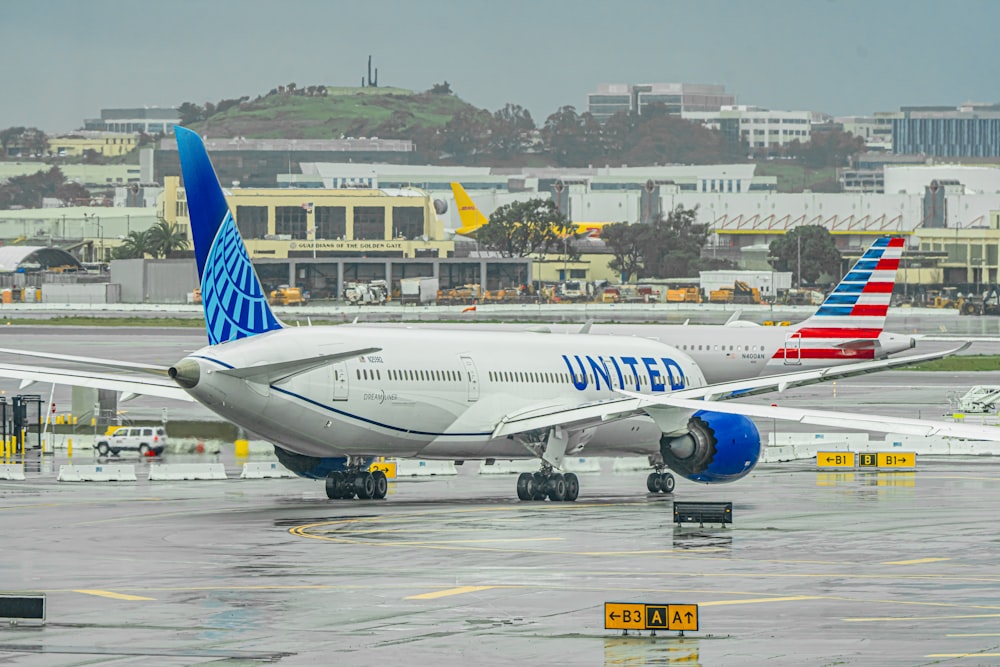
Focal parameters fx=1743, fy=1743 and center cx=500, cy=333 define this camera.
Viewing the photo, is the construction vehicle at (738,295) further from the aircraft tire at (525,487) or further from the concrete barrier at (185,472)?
the aircraft tire at (525,487)

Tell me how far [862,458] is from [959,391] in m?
29.3

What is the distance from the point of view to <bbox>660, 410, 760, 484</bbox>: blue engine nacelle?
44375 mm

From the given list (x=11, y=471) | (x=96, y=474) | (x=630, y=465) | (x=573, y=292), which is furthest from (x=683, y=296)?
(x=11, y=471)

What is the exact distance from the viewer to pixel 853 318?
8206 cm

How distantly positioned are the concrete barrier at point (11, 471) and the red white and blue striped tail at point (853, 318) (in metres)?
42.3

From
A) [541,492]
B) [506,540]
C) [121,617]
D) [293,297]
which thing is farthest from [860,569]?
[293,297]

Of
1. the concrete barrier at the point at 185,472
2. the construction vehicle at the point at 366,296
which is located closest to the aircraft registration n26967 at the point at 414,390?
the concrete barrier at the point at 185,472

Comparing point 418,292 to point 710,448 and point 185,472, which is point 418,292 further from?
point 710,448

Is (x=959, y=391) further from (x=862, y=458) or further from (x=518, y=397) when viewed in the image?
(x=518, y=397)

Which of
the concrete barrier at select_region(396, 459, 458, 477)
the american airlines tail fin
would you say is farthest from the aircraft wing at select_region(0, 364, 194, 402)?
the concrete barrier at select_region(396, 459, 458, 477)

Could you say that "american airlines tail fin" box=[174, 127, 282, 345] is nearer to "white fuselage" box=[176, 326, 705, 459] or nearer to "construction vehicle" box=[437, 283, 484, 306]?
"white fuselage" box=[176, 326, 705, 459]

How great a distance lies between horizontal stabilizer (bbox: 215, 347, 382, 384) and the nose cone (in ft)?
1.66

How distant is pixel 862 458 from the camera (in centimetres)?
5716

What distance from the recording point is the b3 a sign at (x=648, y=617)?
23547 mm
